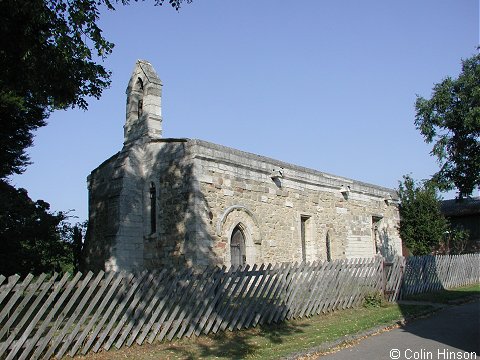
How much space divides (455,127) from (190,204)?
23.4m

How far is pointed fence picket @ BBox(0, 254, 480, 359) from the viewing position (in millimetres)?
7281

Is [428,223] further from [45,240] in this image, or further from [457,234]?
[45,240]

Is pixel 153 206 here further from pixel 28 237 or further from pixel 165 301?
pixel 165 301

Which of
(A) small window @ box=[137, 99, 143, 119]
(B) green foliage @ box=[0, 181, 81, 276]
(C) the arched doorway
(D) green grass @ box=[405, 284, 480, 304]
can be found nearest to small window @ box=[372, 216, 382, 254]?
(D) green grass @ box=[405, 284, 480, 304]

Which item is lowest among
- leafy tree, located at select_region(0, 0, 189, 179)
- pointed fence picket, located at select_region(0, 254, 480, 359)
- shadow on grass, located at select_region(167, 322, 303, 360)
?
shadow on grass, located at select_region(167, 322, 303, 360)

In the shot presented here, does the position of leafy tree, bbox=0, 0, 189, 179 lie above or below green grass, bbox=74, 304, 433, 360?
above

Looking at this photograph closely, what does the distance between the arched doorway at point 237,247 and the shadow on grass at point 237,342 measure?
4528 millimetres

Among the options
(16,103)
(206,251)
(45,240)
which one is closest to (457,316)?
(206,251)

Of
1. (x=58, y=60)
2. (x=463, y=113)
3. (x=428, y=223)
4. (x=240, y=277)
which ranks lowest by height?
(x=240, y=277)

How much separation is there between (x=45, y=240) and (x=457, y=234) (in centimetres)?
2238

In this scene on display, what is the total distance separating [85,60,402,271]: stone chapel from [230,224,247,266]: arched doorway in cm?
3

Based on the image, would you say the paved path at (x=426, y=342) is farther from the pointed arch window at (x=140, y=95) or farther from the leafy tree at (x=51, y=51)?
the pointed arch window at (x=140, y=95)

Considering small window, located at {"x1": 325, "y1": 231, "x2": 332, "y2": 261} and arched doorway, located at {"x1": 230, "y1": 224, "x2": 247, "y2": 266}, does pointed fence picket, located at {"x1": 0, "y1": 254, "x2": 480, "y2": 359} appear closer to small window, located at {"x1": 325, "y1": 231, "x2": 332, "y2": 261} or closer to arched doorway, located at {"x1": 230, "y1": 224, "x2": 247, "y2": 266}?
arched doorway, located at {"x1": 230, "y1": 224, "x2": 247, "y2": 266}

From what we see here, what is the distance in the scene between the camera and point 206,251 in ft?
44.7
